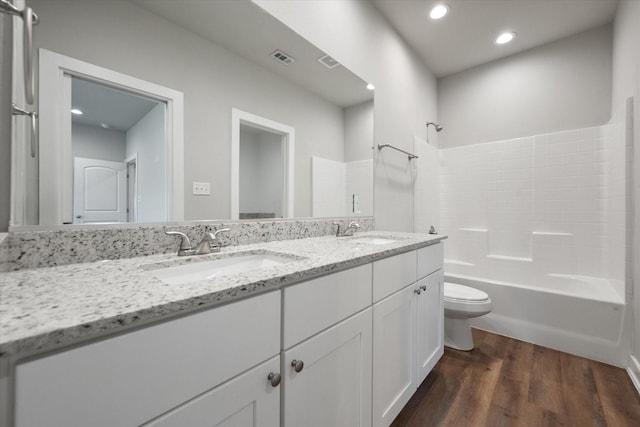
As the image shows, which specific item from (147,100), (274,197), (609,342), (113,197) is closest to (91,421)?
(113,197)

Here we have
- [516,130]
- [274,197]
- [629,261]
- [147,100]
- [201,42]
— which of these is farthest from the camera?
[516,130]

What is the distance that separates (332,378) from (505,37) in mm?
3132

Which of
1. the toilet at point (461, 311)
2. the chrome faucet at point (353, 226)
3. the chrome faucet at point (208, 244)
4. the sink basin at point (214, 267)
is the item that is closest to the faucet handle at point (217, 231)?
the chrome faucet at point (208, 244)

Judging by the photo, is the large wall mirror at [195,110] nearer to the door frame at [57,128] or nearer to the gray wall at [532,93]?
the door frame at [57,128]

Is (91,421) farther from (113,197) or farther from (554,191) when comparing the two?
(554,191)

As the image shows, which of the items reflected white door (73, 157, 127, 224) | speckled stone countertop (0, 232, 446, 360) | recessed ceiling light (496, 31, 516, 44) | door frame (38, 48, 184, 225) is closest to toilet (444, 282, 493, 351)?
speckled stone countertop (0, 232, 446, 360)

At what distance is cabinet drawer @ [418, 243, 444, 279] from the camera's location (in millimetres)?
1447

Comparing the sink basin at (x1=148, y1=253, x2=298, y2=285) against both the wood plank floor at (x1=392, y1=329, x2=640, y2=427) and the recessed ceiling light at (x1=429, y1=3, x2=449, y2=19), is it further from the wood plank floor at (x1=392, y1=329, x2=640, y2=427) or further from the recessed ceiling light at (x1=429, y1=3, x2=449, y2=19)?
the recessed ceiling light at (x1=429, y1=3, x2=449, y2=19)

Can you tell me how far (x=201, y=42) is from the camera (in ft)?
3.54

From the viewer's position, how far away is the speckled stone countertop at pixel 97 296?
1.22ft

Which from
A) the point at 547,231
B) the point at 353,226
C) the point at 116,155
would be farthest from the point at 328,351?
the point at 547,231

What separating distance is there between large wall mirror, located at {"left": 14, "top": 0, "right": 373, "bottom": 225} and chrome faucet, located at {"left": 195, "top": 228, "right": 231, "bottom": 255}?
0.10 m

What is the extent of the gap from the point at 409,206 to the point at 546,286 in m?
1.43

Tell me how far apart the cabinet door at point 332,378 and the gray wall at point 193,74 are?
0.67 meters
